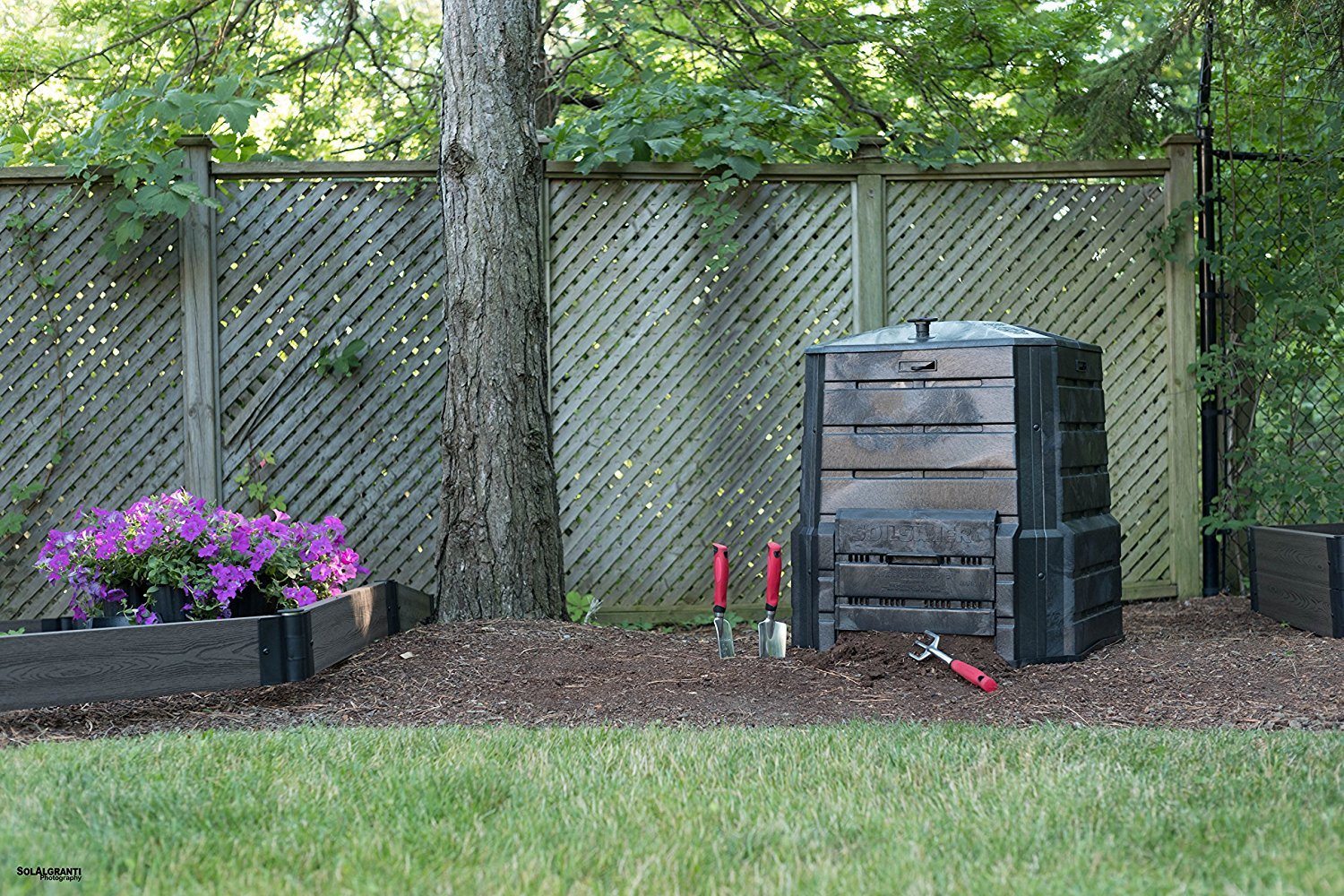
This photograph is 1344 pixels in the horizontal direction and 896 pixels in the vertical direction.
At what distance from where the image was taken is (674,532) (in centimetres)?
589

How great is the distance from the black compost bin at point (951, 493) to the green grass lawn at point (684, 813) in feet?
3.28

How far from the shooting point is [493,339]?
4789mm

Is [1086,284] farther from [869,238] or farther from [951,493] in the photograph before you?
[951,493]

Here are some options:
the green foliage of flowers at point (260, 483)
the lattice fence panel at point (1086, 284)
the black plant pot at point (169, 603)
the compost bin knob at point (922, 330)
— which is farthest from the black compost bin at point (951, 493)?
the green foliage of flowers at point (260, 483)

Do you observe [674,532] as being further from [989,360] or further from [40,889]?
[40,889]

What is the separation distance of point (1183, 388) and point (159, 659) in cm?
474

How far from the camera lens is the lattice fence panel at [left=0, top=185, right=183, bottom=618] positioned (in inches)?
223

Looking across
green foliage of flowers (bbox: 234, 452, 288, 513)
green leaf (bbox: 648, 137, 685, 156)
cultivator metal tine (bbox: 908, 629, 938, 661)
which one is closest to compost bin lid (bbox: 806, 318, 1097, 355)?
cultivator metal tine (bbox: 908, 629, 938, 661)

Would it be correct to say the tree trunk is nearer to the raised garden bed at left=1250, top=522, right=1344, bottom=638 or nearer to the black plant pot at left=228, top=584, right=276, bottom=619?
the black plant pot at left=228, top=584, right=276, bottom=619

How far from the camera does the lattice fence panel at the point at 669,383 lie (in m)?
5.88

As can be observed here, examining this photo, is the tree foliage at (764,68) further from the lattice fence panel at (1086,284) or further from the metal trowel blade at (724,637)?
the metal trowel blade at (724,637)

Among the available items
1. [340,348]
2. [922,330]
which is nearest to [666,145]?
[340,348]

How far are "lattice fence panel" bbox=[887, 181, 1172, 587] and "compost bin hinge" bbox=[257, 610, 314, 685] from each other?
343cm

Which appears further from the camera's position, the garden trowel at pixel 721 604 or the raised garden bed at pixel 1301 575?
the garden trowel at pixel 721 604
